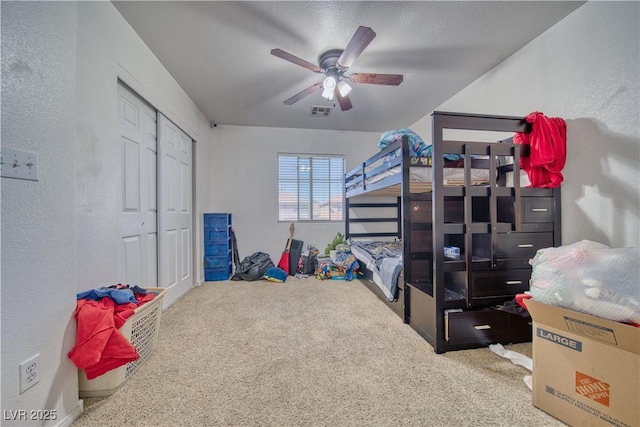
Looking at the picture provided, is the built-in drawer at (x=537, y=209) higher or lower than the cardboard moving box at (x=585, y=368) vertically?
higher

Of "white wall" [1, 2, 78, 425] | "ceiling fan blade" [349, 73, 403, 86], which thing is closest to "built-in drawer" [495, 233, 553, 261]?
"ceiling fan blade" [349, 73, 403, 86]

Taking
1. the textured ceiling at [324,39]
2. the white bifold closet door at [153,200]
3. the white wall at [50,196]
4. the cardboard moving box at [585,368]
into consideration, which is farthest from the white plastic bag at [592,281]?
the white bifold closet door at [153,200]

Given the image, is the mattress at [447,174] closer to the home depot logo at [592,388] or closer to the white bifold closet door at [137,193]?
the home depot logo at [592,388]

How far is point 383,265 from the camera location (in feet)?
8.35

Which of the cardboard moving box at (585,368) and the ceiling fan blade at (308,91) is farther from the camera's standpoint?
the ceiling fan blade at (308,91)

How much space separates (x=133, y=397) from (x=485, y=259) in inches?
95.0

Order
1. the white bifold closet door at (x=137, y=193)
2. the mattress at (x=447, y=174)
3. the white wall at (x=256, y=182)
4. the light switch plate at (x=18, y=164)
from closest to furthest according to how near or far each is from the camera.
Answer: the light switch plate at (x=18, y=164) → the white bifold closet door at (x=137, y=193) → the mattress at (x=447, y=174) → the white wall at (x=256, y=182)

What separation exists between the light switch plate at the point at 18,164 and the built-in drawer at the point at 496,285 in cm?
253

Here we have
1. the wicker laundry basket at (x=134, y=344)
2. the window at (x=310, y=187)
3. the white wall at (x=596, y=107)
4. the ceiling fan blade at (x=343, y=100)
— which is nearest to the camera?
the wicker laundry basket at (x=134, y=344)

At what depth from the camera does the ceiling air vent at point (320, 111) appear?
138 inches

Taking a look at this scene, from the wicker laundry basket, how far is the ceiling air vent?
116 inches

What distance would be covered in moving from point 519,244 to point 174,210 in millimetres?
3466

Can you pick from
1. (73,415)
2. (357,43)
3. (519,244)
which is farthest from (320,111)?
(73,415)

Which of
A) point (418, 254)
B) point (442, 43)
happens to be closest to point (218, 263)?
point (418, 254)
